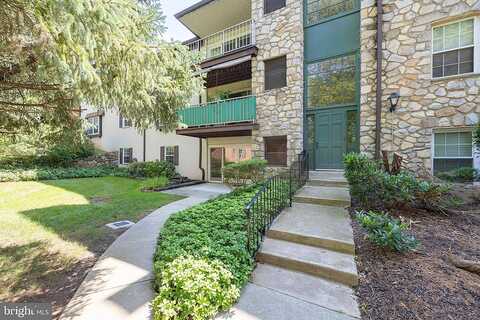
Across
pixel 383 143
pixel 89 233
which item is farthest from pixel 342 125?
pixel 89 233

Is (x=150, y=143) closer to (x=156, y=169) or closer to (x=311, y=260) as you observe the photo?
(x=156, y=169)

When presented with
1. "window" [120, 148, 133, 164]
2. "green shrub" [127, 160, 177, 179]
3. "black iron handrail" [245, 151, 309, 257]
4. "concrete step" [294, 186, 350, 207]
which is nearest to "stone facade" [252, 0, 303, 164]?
"black iron handrail" [245, 151, 309, 257]

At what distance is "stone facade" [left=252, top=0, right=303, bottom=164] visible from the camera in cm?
911

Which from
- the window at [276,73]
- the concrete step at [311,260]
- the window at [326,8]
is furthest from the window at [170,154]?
the concrete step at [311,260]

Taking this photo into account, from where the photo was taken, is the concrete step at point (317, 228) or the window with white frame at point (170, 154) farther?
the window with white frame at point (170, 154)

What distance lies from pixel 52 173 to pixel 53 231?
1080cm

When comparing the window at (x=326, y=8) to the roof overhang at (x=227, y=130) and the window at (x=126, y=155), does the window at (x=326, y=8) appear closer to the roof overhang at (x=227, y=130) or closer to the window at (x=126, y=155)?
the roof overhang at (x=227, y=130)

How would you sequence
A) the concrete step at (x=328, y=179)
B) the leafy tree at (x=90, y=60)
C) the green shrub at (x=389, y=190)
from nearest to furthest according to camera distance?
the leafy tree at (x=90, y=60) < the green shrub at (x=389, y=190) < the concrete step at (x=328, y=179)

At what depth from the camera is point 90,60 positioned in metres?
2.98

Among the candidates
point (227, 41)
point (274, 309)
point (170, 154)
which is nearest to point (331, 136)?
point (274, 309)

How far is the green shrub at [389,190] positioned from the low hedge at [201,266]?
272cm

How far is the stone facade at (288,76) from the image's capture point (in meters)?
9.11

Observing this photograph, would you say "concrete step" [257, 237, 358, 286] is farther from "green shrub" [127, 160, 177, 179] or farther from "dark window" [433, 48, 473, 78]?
"green shrub" [127, 160, 177, 179]

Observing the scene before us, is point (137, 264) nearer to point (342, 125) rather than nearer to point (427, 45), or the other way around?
point (342, 125)
